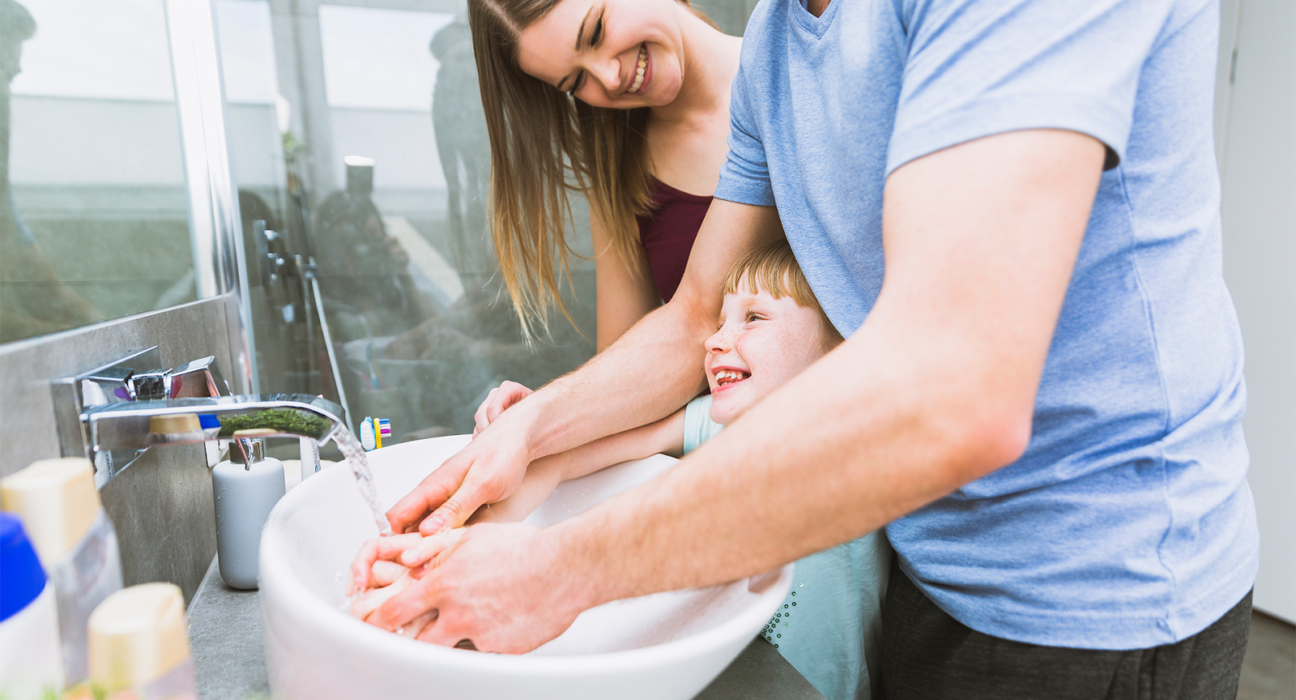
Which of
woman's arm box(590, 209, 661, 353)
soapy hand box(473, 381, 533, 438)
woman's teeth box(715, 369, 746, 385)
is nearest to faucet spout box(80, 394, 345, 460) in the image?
soapy hand box(473, 381, 533, 438)

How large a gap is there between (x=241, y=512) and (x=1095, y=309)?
0.75 metres

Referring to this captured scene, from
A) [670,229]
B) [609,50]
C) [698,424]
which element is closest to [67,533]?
[698,424]

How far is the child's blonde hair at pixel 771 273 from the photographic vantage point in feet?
2.99

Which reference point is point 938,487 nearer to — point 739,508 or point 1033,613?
point 739,508

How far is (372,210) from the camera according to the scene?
1.99 m

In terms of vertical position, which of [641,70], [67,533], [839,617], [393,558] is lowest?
[839,617]

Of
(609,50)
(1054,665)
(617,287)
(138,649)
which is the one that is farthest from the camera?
(617,287)

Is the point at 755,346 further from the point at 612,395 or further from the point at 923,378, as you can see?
the point at 923,378

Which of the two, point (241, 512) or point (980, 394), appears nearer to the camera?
point (980, 394)

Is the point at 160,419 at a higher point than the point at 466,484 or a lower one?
higher

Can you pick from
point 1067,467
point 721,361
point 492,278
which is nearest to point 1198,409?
point 1067,467

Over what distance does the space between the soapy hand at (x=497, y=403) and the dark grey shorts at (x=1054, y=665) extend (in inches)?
19.6

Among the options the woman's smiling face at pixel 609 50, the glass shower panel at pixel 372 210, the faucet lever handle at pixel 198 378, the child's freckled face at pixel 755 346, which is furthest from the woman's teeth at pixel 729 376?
the glass shower panel at pixel 372 210

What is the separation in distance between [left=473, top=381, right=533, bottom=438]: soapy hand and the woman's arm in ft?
1.61
